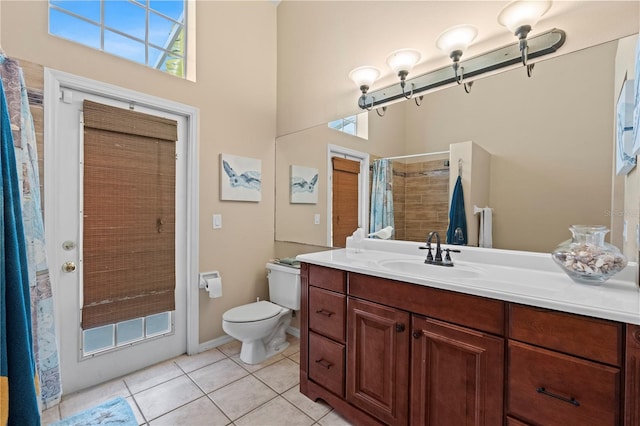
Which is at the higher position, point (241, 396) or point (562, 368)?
point (562, 368)

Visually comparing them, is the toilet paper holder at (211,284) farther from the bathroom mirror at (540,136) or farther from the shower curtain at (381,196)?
the bathroom mirror at (540,136)

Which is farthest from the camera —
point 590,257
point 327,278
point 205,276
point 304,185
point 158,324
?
point 304,185

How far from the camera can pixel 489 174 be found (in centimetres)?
160

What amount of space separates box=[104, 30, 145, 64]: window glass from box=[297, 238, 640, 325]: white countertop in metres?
1.94

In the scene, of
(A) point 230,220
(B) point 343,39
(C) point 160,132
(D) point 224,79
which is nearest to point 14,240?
(C) point 160,132

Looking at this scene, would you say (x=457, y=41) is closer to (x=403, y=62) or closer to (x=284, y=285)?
(x=403, y=62)

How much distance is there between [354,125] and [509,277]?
4.92 feet

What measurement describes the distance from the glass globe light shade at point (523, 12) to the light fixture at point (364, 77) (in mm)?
819

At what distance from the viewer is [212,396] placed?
1830 millimetres

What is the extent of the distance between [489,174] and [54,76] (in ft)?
Result: 8.63

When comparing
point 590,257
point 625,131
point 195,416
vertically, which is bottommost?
point 195,416

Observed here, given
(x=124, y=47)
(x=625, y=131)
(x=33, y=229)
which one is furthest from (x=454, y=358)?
(x=124, y=47)

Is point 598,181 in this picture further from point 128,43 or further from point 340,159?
point 128,43

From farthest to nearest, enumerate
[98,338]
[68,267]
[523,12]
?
[98,338] < [68,267] < [523,12]
